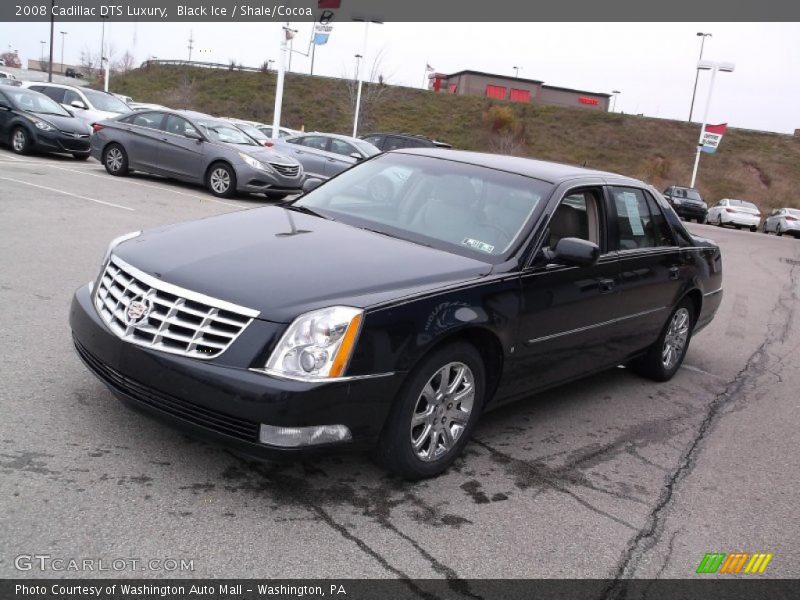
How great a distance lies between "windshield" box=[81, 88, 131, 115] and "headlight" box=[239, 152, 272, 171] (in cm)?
769

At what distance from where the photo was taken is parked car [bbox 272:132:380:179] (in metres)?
18.8

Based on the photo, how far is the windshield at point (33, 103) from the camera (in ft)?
58.0

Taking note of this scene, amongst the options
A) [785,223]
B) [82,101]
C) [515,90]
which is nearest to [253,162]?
[82,101]

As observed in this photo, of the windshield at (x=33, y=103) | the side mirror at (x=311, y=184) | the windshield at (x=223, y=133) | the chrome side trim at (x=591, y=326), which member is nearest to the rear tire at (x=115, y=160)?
the windshield at (x=223, y=133)

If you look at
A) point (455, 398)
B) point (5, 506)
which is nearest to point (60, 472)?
point (5, 506)

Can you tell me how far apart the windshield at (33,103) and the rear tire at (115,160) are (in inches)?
112

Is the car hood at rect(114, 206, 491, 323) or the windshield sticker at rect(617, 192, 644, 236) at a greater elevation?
the windshield sticker at rect(617, 192, 644, 236)

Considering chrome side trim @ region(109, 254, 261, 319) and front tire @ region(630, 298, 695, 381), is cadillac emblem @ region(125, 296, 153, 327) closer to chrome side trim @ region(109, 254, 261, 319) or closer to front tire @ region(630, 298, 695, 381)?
chrome side trim @ region(109, 254, 261, 319)

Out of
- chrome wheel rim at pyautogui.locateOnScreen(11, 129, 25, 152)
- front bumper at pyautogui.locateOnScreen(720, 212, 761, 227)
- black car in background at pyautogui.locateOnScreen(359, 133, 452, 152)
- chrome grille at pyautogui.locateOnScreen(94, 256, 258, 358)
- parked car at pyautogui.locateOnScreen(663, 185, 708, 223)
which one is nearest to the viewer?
chrome grille at pyautogui.locateOnScreen(94, 256, 258, 358)

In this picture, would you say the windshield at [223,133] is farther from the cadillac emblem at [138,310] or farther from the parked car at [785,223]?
the parked car at [785,223]

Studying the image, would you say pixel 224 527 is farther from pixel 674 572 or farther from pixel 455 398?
pixel 674 572

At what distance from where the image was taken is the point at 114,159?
52.5ft

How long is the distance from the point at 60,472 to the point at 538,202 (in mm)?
3007

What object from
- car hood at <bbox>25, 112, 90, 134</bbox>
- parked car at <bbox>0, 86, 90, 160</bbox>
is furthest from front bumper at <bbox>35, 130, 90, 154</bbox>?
car hood at <bbox>25, 112, 90, 134</bbox>
